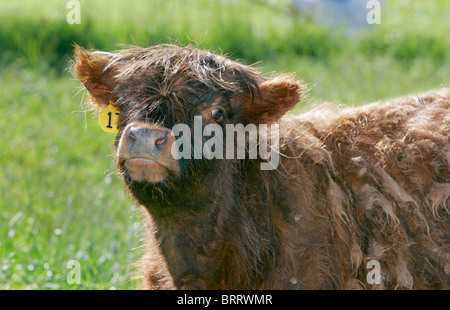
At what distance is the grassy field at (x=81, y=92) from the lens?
6133mm

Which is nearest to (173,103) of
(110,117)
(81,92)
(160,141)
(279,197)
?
(160,141)

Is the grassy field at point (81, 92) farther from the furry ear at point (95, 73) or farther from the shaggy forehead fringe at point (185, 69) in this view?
the shaggy forehead fringe at point (185, 69)

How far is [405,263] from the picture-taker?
13.0 feet

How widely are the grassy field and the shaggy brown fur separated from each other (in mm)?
1580

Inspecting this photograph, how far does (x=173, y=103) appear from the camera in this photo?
3.68 meters

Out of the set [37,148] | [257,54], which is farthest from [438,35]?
[37,148]

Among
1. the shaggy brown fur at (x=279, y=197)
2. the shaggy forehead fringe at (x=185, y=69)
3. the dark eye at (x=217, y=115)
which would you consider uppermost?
the shaggy forehead fringe at (x=185, y=69)

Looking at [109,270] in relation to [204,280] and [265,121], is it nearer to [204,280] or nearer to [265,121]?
[204,280]

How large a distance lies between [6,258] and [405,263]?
3.56m

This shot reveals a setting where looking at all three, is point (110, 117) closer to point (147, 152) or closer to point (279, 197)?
point (147, 152)

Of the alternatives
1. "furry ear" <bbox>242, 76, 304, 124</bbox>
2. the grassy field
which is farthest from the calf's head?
the grassy field

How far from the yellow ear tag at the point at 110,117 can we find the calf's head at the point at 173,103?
3.0 inches

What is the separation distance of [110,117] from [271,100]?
106 centimetres

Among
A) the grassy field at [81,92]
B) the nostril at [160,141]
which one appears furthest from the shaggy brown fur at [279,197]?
the grassy field at [81,92]
